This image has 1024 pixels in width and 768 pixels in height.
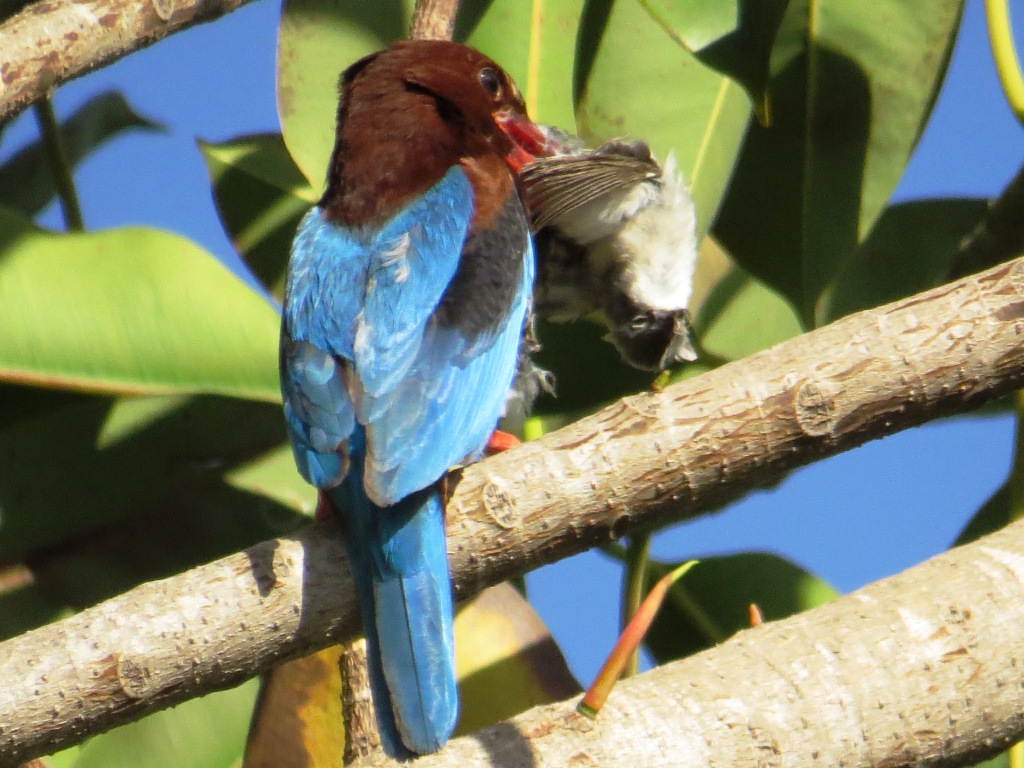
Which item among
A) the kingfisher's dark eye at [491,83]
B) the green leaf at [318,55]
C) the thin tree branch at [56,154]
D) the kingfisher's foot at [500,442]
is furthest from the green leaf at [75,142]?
the kingfisher's foot at [500,442]

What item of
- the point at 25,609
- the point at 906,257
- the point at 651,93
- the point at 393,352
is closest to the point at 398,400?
the point at 393,352

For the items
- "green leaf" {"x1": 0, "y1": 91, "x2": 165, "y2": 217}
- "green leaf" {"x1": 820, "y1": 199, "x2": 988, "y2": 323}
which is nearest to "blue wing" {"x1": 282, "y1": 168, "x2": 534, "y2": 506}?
"green leaf" {"x1": 820, "y1": 199, "x2": 988, "y2": 323}

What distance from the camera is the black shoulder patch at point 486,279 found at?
7.77 feet

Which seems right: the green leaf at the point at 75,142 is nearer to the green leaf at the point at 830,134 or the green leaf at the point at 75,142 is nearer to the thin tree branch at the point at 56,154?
the thin tree branch at the point at 56,154

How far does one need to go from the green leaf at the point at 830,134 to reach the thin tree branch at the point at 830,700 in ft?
3.11

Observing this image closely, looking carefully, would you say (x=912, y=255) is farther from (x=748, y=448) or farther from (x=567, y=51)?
(x=748, y=448)

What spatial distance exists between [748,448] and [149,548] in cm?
164

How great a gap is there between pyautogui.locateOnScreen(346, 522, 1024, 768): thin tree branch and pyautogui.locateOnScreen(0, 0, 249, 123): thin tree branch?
1223mm

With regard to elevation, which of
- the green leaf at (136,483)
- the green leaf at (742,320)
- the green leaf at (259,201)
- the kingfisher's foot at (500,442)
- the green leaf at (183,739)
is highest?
the green leaf at (259,201)

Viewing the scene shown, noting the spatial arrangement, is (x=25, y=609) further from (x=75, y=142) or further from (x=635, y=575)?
(x=635, y=575)

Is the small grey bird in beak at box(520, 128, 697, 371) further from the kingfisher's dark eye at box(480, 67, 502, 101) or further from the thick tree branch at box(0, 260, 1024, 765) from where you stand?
the thick tree branch at box(0, 260, 1024, 765)

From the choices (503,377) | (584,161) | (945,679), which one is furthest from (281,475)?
(945,679)

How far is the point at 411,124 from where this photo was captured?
109 inches

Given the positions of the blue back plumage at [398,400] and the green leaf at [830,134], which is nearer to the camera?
the blue back plumage at [398,400]
